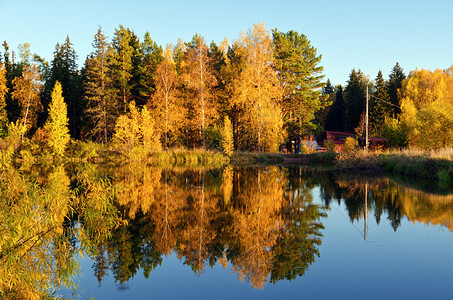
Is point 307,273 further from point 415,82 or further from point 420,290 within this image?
point 415,82

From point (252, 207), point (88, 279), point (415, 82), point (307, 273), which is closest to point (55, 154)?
point (252, 207)

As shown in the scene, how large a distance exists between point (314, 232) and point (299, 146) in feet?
126

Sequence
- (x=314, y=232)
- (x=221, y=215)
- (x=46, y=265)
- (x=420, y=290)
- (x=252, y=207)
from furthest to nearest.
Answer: (x=252, y=207) < (x=221, y=215) < (x=314, y=232) < (x=420, y=290) < (x=46, y=265)

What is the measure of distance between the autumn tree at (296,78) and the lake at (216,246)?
29.8m

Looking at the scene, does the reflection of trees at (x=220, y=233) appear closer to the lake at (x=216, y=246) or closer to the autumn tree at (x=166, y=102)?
the lake at (x=216, y=246)

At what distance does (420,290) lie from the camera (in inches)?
254

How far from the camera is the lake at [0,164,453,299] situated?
219 inches

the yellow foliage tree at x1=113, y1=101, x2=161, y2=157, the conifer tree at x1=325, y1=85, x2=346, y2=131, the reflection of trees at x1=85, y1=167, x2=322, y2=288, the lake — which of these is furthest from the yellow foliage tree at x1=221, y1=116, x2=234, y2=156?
the conifer tree at x1=325, y1=85, x2=346, y2=131

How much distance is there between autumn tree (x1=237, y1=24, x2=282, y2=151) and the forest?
12cm

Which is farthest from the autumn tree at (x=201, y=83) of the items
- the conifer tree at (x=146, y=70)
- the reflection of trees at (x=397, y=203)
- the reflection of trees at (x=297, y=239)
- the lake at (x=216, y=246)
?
the lake at (x=216, y=246)

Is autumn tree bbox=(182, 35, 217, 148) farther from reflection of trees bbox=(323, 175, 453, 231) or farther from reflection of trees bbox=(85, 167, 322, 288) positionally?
reflection of trees bbox=(85, 167, 322, 288)

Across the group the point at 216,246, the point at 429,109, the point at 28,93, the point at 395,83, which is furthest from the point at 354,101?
the point at 216,246

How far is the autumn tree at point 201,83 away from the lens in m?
40.2

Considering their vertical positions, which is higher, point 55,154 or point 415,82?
point 415,82
